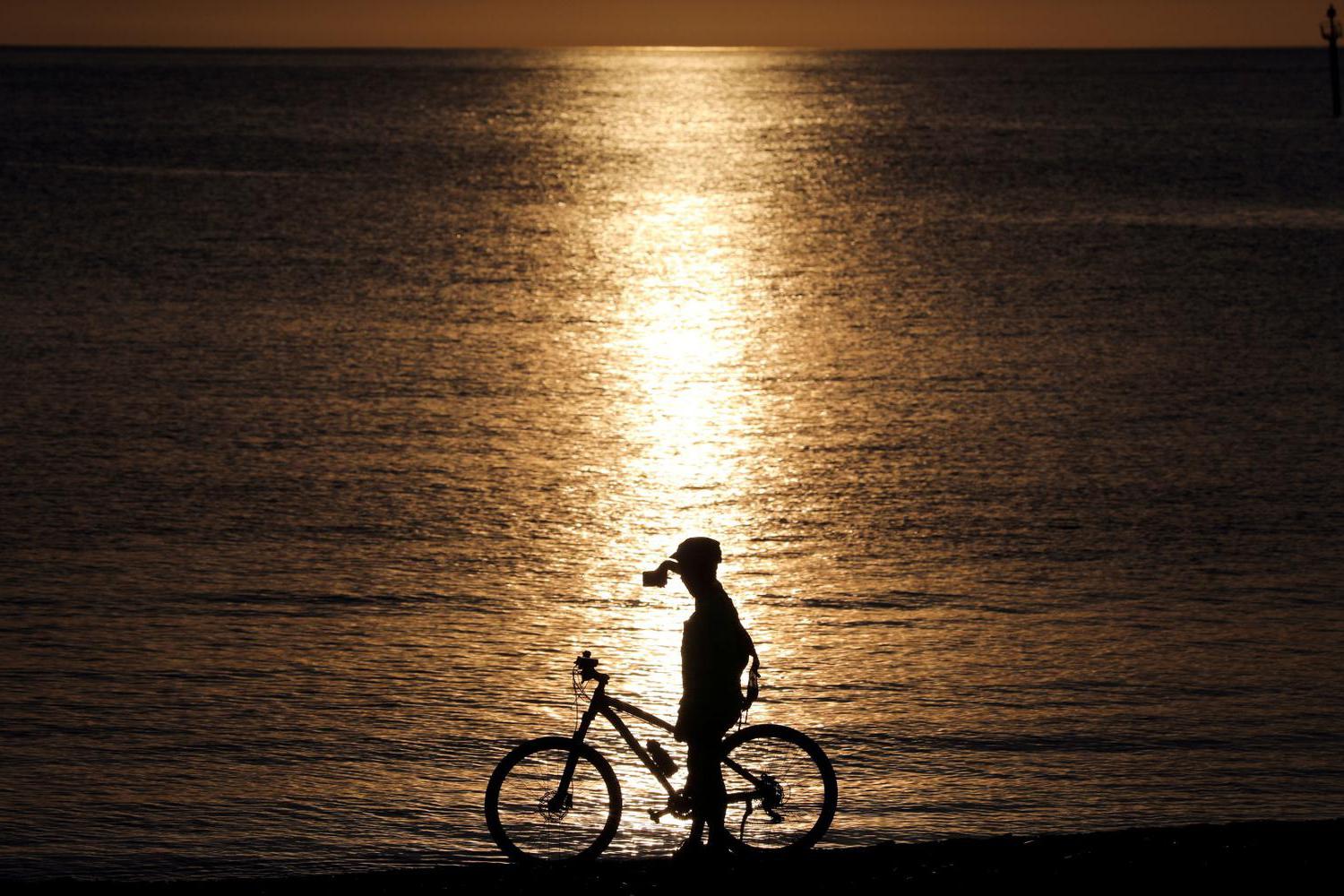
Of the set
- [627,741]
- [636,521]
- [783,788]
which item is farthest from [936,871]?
[636,521]

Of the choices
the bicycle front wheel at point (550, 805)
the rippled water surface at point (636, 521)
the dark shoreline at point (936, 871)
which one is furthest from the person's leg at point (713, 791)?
the rippled water surface at point (636, 521)

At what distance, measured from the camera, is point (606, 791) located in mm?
8969

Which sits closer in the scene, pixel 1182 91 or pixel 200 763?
pixel 200 763

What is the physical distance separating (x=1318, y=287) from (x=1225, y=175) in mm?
39639

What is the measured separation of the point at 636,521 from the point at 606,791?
10340 mm

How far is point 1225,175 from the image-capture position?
253 ft

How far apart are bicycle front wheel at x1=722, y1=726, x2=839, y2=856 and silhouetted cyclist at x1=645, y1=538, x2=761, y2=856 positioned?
0.39ft

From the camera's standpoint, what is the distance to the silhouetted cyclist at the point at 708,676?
8.09m

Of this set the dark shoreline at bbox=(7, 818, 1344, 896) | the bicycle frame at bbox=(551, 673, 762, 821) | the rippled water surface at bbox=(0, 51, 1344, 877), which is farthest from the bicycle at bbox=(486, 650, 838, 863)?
the rippled water surface at bbox=(0, 51, 1344, 877)

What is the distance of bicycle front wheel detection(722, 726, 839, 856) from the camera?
836 centimetres

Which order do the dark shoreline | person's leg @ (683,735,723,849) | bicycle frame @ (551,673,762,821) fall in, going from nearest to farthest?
1. the dark shoreline
2. person's leg @ (683,735,723,849)
3. bicycle frame @ (551,673,762,821)

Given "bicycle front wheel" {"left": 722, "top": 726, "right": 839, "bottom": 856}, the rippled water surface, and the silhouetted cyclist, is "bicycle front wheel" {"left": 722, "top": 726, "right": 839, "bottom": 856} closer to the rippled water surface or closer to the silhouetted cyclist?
the silhouetted cyclist

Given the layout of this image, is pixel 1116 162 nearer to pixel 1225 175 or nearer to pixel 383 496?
pixel 1225 175

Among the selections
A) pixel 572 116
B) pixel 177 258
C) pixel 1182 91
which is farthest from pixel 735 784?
pixel 1182 91
